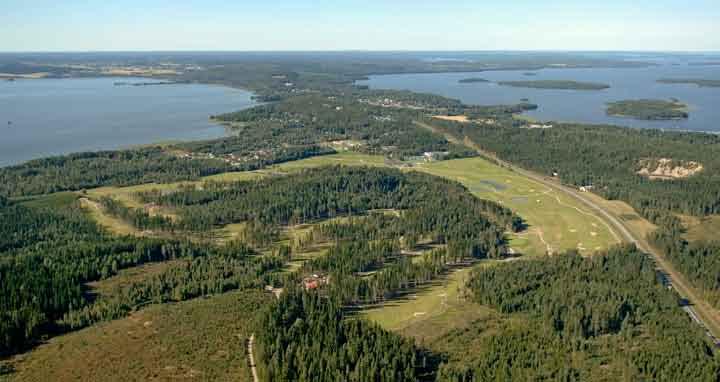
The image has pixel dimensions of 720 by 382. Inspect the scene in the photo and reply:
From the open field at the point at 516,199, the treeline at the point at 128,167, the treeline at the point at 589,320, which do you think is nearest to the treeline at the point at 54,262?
the open field at the point at 516,199

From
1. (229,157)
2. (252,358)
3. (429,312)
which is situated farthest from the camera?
(229,157)

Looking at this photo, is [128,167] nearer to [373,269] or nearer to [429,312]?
[373,269]

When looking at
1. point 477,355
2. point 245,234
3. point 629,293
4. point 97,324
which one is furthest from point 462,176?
point 97,324

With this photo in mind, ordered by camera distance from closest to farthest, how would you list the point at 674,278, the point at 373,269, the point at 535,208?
the point at 674,278 → the point at 373,269 → the point at 535,208

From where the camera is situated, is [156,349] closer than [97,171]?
Yes

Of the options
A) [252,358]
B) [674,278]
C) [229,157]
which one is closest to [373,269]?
[252,358]

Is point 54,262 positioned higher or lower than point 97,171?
lower
